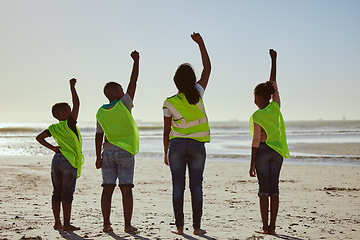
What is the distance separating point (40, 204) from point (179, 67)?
141 inches

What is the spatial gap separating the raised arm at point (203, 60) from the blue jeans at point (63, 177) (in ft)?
6.20

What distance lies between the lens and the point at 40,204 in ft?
22.5

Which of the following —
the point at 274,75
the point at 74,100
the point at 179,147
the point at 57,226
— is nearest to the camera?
the point at 179,147

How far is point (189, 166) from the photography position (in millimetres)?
4887

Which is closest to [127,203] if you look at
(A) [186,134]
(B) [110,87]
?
(A) [186,134]

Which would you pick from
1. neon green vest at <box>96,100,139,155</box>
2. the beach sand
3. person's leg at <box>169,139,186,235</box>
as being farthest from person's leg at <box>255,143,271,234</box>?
neon green vest at <box>96,100,139,155</box>

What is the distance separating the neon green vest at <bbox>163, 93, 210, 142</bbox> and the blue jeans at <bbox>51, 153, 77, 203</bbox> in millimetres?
1365

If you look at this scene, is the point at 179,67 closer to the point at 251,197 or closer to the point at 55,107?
the point at 55,107

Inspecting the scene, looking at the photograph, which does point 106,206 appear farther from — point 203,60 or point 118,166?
point 203,60

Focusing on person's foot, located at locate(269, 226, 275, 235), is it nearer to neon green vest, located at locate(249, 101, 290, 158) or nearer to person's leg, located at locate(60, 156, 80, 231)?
neon green vest, located at locate(249, 101, 290, 158)

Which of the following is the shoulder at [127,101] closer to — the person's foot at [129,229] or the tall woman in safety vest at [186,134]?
the tall woman in safety vest at [186,134]

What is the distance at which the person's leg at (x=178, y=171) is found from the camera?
4828 millimetres

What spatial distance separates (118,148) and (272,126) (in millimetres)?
1834

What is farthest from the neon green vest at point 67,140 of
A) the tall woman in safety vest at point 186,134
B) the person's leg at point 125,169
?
the tall woman in safety vest at point 186,134
